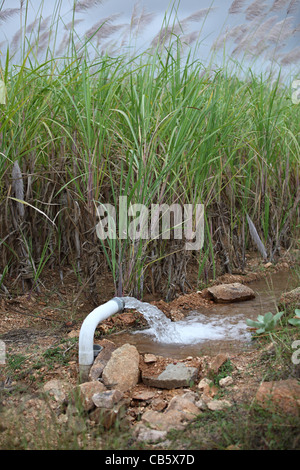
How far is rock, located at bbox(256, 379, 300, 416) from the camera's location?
1.47 metres

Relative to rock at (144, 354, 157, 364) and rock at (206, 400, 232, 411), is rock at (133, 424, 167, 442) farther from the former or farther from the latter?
rock at (144, 354, 157, 364)

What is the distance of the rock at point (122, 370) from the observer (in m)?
1.88

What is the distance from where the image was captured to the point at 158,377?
192 centimetres

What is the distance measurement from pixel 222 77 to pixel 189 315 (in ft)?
6.20

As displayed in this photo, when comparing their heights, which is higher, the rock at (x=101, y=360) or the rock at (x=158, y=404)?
the rock at (x=101, y=360)

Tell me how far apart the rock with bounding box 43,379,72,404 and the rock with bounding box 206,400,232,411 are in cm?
54

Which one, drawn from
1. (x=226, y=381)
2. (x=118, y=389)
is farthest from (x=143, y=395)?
(x=226, y=381)

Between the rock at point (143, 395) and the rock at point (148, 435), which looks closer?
the rock at point (148, 435)

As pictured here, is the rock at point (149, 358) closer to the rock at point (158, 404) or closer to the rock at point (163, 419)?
the rock at point (158, 404)

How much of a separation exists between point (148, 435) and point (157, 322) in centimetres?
110
